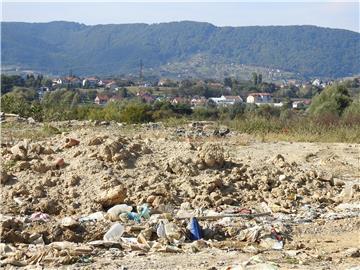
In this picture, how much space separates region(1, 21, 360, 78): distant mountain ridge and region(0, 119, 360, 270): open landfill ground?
134 m

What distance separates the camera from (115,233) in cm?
678

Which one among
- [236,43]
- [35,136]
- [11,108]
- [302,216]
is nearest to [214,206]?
[302,216]

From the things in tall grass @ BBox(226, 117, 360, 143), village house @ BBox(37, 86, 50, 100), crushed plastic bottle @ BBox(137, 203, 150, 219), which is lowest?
village house @ BBox(37, 86, 50, 100)

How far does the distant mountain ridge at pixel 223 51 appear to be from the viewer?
156m

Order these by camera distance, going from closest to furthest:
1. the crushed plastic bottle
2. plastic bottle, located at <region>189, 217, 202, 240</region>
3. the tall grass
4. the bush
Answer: plastic bottle, located at <region>189, 217, 202, 240</region>
the crushed plastic bottle
the tall grass
the bush

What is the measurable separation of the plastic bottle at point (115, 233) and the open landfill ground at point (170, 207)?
0.04 ft

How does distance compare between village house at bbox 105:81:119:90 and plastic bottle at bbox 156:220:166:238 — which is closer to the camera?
plastic bottle at bbox 156:220:166:238

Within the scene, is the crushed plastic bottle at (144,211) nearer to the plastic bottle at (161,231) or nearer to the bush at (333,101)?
the plastic bottle at (161,231)

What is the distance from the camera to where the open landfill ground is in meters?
5.91

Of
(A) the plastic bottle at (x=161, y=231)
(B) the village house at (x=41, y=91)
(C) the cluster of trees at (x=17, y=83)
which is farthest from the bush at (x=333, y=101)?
(C) the cluster of trees at (x=17, y=83)

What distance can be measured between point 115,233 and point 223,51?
178017 mm

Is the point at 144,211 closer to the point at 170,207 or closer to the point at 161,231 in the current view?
the point at 170,207

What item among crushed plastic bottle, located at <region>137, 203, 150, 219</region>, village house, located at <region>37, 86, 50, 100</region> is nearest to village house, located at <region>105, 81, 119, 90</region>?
village house, located at <region>37, 86, 50, 100</region>

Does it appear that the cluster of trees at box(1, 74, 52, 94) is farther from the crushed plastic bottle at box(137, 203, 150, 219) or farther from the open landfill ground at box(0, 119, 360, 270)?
the crushed plastic bottle at box(137, 203, 150, 219)
